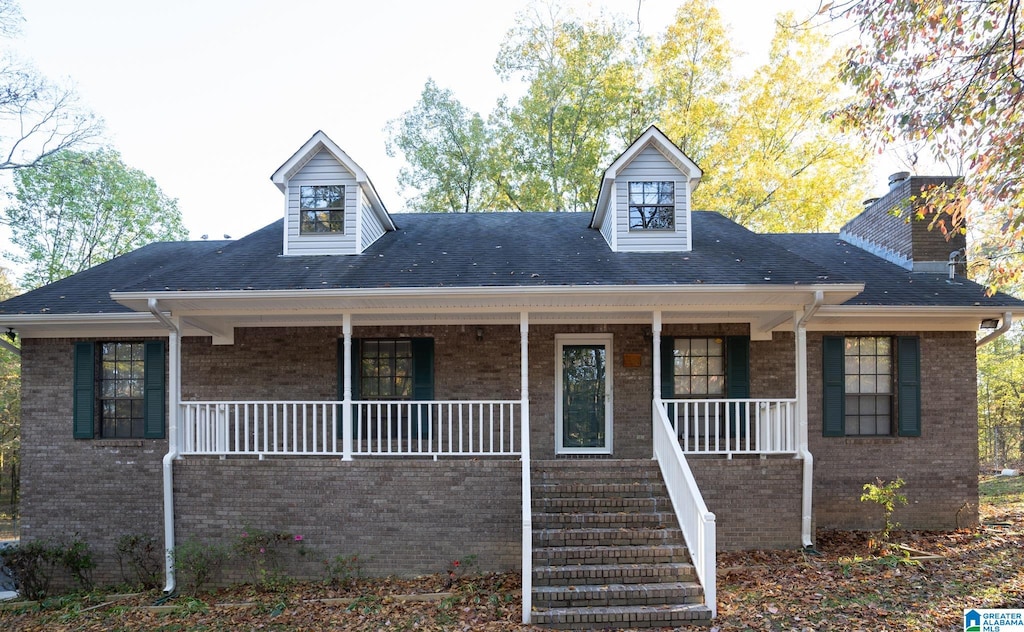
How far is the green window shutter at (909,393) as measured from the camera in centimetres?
932

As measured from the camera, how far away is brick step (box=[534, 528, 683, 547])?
691 cm

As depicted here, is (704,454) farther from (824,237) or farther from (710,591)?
(824,237)

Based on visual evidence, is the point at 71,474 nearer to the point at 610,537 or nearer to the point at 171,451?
the point at 171,451

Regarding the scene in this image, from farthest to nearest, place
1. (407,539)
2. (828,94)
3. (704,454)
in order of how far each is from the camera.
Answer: (828,94) < (704,454) < (407,539)

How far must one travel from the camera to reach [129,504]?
909cm

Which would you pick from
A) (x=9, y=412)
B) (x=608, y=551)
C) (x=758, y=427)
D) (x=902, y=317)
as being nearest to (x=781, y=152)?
(x=902, y=317)

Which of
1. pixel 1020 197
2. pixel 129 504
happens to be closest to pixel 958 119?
pixel 1020 197

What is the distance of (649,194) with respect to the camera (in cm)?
968

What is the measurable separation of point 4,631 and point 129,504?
2197mm

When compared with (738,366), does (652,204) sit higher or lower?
higher

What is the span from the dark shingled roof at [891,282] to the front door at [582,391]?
12.4 ft

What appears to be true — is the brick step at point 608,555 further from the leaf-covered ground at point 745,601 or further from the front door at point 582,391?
the front door at point 582,391

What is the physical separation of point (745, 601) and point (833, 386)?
14.5 feet

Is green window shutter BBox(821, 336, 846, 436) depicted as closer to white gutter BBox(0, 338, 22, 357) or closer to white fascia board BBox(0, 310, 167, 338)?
white fascia board BBox(0, 310, 167, 338)
